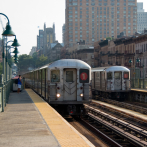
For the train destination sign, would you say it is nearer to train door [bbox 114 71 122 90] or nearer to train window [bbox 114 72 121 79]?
train window [bbox 114 72 121 79]

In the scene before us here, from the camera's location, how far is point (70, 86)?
17875mm

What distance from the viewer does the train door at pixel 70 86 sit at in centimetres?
1786

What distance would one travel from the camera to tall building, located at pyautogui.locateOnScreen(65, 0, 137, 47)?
168250mm

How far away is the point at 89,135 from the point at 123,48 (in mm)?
57944

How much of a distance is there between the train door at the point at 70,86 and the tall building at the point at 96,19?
149 meters

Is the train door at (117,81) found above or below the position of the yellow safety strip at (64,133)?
above

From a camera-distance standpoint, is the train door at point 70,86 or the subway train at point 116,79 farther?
the subway train at point 116,79

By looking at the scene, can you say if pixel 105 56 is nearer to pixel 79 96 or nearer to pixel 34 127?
pixel 79 96

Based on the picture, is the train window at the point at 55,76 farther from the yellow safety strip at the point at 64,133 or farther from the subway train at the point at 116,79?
the subway train at the point at 116,79

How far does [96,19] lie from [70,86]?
15645 centimetres

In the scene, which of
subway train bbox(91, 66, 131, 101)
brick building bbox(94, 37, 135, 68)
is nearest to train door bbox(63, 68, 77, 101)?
subway train bbox(91, 66, 131, 101)

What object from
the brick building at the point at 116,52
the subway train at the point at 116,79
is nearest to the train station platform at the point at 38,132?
the subway train at the point at 116,79

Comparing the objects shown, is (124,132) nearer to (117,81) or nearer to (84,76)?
(84,76)

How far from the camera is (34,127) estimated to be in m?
10.7
